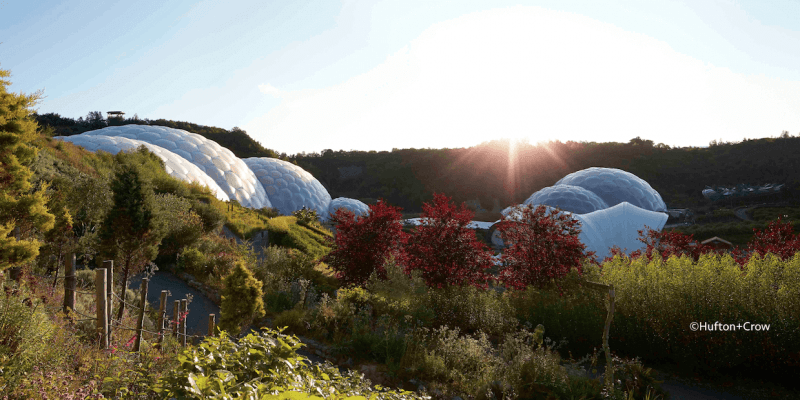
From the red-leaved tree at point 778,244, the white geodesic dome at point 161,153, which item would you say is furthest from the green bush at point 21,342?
the white geodesic dome at point 161,153

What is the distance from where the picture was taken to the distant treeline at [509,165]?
4734 cm

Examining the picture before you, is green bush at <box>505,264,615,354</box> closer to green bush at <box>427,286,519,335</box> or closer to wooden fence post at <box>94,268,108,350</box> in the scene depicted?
green bush at <box>427,286,519,335</box>

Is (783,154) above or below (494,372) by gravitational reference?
above

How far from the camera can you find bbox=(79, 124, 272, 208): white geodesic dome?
23406 mm

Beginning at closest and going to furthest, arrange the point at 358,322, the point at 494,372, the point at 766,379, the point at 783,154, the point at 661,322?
the point at 494,372 → the point at 766,379 → the point at 661,322 → the point at 358,322 → the point at 783,154

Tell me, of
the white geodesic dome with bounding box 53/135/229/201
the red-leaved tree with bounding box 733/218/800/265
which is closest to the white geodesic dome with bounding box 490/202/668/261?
the red-leaved tree with bounding box 733/218/800/265

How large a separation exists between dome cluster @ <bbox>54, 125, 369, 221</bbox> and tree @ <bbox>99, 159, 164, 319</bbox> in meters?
9.76

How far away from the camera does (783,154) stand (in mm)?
48844

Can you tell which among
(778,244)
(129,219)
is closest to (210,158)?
(129,219)

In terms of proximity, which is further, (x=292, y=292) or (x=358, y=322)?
(x=292, y=292)

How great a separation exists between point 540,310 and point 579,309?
0.77 m

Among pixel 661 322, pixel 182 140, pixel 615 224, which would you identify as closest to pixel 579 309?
pixel 661 322

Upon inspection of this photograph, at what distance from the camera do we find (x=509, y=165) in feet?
194

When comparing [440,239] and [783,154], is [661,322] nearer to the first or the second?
[440,239]
